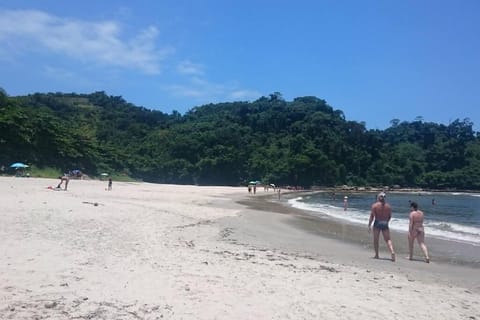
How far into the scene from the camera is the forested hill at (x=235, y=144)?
214 feet

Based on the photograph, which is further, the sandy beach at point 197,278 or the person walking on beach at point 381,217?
the person walking on beach at point 381,217

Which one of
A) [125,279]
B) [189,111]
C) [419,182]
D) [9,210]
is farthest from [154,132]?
[125,279]

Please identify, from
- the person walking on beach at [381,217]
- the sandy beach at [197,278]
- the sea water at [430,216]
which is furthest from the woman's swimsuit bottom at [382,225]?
the sea water at [430,216]

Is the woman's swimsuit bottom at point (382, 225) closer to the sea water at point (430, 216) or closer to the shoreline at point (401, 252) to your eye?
the shoreline at point (401, 252)

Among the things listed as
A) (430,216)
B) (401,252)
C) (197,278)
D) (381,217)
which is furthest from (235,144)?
(197,278)

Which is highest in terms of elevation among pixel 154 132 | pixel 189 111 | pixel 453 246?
pixel 189 111

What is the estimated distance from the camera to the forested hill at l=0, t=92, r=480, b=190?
65.1 metres

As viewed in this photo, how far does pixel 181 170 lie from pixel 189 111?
68979 millimetres

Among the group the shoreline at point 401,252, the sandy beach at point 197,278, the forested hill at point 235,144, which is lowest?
the shoreline at point 401,252

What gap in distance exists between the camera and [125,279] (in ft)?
25.5

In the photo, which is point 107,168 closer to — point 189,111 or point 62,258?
point 62,258

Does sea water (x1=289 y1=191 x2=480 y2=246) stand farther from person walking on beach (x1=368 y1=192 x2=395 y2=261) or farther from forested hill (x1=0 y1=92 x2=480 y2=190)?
forested hill (x1=0 y1=92 x2=480 y2=190)

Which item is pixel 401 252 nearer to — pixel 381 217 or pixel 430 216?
pixel 381 217

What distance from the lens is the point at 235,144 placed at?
119500 mm
